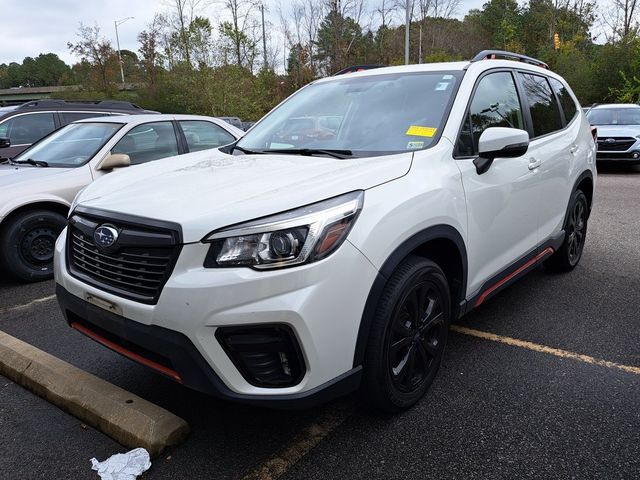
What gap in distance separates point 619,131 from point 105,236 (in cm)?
1276

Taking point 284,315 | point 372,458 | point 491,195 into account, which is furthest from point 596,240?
point 284,315

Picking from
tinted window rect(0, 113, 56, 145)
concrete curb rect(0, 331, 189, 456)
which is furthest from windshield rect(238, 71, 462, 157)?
tinted window rect(0, 113, 56, 145)

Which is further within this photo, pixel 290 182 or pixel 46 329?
pixel 46 329

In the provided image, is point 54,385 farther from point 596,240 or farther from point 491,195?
point 596,240

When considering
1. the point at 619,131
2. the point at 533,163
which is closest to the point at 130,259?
the point at 533,163

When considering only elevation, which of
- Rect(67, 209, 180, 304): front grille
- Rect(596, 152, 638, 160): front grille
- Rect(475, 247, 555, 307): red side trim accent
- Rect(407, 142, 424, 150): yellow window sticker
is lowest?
Rect(596, 152, 638, 160): front grille

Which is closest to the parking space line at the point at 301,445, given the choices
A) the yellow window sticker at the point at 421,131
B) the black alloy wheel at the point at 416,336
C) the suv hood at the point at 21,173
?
the black alloy wheel at the point at 416,336

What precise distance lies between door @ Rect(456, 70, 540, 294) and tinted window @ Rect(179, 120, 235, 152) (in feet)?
12.3

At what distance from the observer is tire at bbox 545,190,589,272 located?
4547 millimetres

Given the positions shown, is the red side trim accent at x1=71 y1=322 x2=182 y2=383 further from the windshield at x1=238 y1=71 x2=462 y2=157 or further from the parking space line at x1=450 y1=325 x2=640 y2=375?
the parking space line at x1=450 y1=325 x2=640 y2=375

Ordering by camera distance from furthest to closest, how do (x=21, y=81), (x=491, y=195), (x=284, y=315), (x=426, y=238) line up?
(x=21, y=81) < (x=491, y=195) < (x=426, y=238) < (x=284, y=315)

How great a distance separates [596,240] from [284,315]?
5298mm

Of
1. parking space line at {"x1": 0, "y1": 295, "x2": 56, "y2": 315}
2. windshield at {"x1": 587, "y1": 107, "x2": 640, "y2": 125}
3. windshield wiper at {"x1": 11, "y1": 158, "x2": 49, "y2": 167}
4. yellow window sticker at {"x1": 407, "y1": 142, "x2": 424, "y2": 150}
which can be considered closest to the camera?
yellow window sticker at {"x1": 407, "y1": 142, "x2": 424, "y2": 150}

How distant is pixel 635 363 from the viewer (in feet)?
10.2
